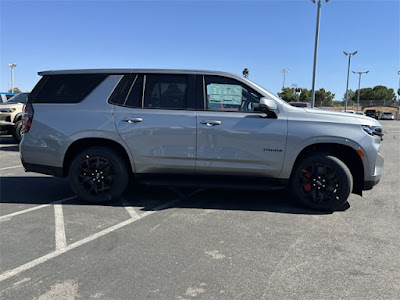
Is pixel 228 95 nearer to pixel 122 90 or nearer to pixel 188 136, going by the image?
pixel 188 136

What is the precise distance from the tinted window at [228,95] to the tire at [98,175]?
156 centimetres

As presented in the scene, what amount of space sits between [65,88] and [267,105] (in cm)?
297

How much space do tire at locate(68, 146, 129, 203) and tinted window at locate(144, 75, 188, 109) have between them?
95 centimetres

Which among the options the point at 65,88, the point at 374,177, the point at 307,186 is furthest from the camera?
the point at 65,88

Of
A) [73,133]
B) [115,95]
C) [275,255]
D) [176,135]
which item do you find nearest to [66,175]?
[73,133]

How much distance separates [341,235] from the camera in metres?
3.84

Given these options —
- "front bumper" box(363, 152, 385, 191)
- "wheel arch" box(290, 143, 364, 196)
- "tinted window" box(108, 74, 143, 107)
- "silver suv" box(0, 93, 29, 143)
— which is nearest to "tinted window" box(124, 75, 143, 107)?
"tinted window" box(108, 74, 143, 107)

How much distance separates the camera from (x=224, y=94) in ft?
15.4

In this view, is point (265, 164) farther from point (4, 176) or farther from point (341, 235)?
point (4, 176)

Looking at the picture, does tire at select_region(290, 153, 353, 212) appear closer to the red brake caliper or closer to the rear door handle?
the red brake caliper

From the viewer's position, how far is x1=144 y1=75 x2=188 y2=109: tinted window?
4668mm

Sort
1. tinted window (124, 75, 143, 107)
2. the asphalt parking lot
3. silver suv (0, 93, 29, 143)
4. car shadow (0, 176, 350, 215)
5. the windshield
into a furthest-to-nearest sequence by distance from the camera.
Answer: the windshield → silver suv (0, 93, 29, 143) → car shadow (0, 176, 350, 215) → tinted window (124, 75, 143, 107) → the asphalt parking lot

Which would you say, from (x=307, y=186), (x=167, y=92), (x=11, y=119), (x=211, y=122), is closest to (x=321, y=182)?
(x=307, y=186)

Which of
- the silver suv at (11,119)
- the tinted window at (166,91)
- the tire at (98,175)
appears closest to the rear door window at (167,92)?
the tinted window at (166,91)
